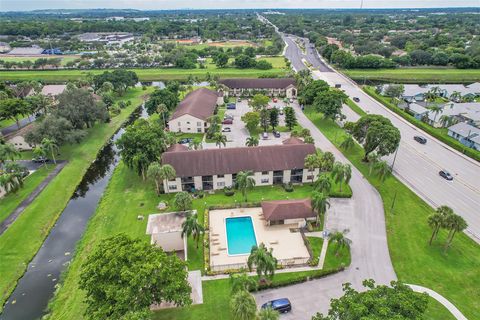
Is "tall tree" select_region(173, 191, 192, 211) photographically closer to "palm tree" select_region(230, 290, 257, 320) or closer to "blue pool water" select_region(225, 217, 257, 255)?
"blue pool water" select_region(225, 217, 257, 255)

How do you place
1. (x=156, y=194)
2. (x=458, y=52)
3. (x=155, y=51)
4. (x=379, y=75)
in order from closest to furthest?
(x=156, y=194) < (x=379, y=75) < (x=458, y=52) < (x=155, y=51)

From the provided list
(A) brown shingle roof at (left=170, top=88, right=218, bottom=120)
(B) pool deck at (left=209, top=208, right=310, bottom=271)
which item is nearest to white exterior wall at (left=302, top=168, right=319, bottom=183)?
(B) pool deck at (left=209, top=208, right=310, bottom=271)

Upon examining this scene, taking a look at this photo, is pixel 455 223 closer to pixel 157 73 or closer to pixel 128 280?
pixel 128 280

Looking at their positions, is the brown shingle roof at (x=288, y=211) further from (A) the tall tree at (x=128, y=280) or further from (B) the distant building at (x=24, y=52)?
(B) the distant building at (x=24, y=52)

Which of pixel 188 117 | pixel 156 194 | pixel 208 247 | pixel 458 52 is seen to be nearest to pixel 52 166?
pixel 156 194

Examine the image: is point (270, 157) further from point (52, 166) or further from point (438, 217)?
point (52, 166)

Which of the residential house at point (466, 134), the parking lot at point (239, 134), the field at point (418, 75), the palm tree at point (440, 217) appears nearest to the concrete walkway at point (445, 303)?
the palm tree at point (440, 217)

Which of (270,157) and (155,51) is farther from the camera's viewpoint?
(155,51)
